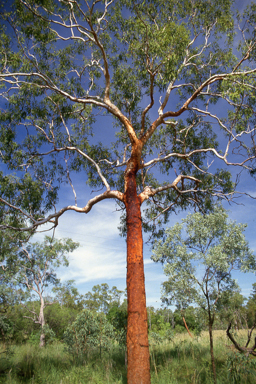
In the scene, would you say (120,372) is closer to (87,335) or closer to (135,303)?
(87,335)

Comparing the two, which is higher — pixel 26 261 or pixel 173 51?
pixel 173 51

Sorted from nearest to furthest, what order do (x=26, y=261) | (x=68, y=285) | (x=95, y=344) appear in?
(x=95, y=344) < (x=26, y=261) < (x=68, y=285)

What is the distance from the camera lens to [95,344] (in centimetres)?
782

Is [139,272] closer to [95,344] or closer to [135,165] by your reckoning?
[135,165]

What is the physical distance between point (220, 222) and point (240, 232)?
35.4 inches

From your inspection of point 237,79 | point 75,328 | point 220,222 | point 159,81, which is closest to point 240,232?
point 220,222

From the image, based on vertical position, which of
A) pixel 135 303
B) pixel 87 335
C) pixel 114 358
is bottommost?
pixel 114 358

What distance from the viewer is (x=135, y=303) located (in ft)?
14.9

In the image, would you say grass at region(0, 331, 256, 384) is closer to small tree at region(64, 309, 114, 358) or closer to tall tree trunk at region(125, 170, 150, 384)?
tall tree trunk at region(125, 170, 150, 384)

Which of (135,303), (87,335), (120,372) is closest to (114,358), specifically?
(87,335)

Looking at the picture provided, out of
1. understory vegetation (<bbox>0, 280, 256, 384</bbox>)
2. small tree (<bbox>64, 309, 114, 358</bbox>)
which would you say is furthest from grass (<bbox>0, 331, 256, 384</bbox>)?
small tree (<bbox>64, 309, 114, 358</bbox>)

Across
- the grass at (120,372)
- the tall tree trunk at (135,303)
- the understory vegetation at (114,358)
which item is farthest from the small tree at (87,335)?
the tall tree trunk at (135,303)

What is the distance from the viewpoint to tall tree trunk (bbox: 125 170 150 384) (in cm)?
409

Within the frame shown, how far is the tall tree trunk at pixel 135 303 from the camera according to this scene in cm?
409
